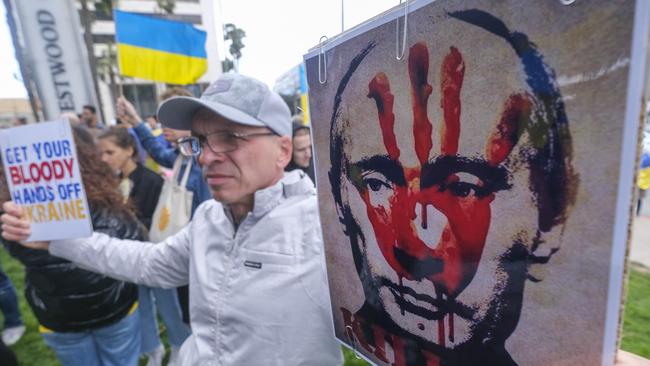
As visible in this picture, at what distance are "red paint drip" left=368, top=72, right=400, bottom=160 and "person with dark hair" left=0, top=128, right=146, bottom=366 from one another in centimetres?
148

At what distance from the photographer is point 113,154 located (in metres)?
2.49

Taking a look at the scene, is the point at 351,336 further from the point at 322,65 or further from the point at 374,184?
the point at 322,65

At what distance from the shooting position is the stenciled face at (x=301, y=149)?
305 cm

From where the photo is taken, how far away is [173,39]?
4.14m

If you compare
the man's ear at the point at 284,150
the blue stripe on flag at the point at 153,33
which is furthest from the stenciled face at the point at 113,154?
the blue stripe on flag at the point at 153,33

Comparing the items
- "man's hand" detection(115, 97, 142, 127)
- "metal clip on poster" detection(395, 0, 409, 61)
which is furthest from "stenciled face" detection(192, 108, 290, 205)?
"man's hand" detection(115, 97, 142, 127)

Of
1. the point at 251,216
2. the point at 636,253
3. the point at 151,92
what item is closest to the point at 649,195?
the point at 636,253

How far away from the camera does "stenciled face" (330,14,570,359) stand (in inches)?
19.3

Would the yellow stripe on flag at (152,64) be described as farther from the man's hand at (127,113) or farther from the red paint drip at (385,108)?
the red paint drip at (385,108)

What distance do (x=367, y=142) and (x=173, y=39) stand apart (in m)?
4.19

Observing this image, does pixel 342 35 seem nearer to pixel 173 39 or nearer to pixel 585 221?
pixel 585 221

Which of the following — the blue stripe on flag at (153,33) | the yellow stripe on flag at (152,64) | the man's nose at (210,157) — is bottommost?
the man's nose at (210,157)

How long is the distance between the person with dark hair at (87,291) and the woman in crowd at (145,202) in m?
0.70

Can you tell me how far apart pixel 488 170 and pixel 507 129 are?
0.22 feet
